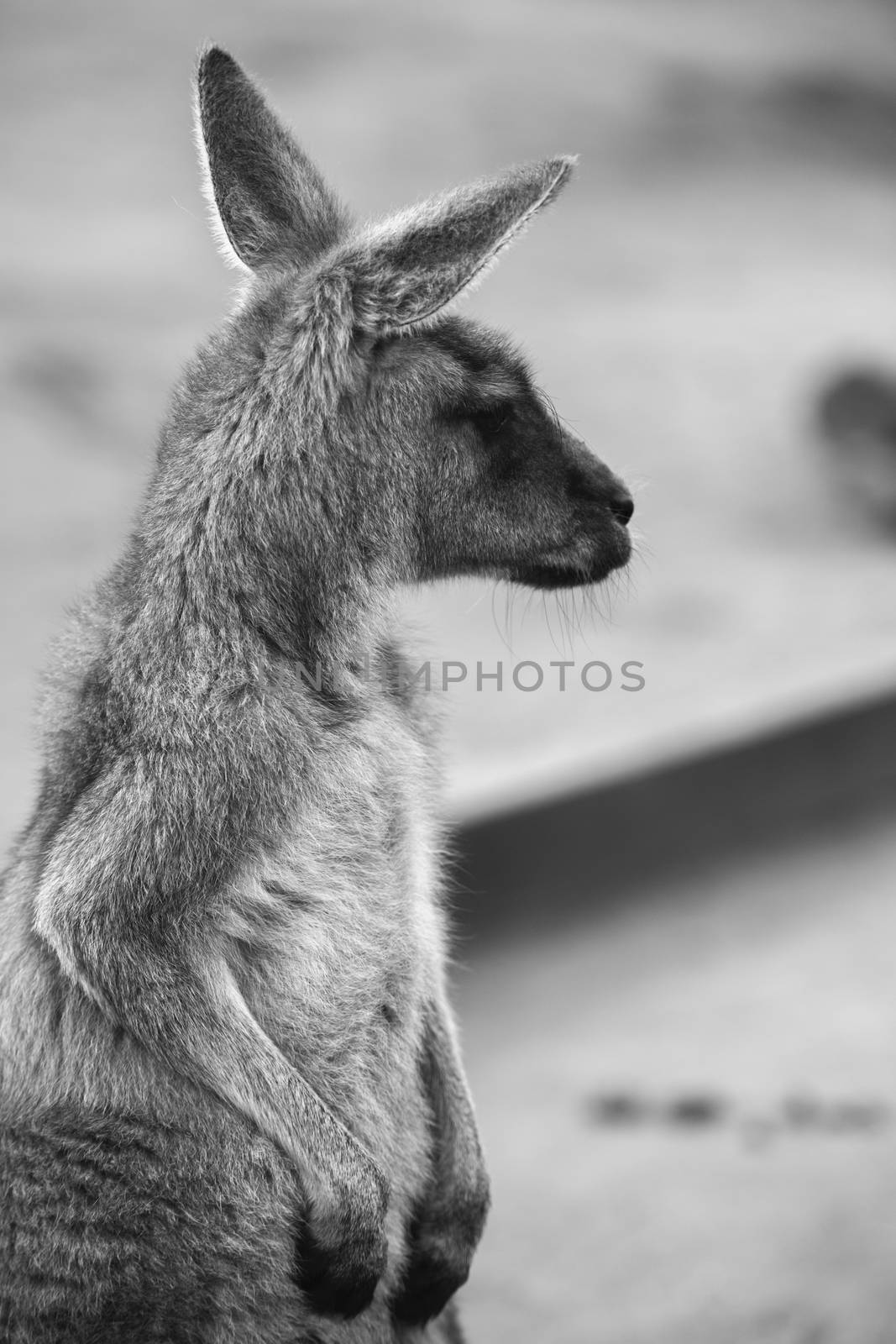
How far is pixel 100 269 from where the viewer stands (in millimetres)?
7980

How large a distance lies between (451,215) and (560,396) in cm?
540

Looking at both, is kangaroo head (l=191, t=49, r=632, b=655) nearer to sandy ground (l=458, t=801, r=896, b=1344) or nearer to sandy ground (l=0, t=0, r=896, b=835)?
sandy ground (l=458, t=801, r=896, b=1344)

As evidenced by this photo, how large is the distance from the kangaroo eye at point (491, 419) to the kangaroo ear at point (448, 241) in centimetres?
23

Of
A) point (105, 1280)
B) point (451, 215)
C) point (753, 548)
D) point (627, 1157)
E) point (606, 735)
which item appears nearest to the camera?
point (451, 215)

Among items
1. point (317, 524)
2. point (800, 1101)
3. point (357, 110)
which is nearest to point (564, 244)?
point (357, 110)

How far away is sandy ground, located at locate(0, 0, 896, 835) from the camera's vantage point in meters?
5.80

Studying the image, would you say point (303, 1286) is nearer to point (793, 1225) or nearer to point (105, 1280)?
point (105, 1280)

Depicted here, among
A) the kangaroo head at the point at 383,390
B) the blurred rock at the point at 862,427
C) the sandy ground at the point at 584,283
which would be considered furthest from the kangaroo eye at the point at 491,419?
the blurred rock at the point at 862,427

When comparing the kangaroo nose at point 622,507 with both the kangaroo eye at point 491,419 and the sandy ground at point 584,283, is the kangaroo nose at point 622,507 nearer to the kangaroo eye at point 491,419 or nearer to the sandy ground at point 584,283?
the kangaroo eye at point 491,419

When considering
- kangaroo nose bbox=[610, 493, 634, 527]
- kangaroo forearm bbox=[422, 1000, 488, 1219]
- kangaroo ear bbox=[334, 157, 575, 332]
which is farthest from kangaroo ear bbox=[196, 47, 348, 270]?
kangaroo forearm bbox=[422, 1000, 488, 1219]

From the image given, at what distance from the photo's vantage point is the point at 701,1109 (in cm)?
417

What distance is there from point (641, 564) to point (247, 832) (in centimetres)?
444

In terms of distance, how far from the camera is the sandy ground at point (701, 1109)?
3432 millimetres

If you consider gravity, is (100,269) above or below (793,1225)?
above
